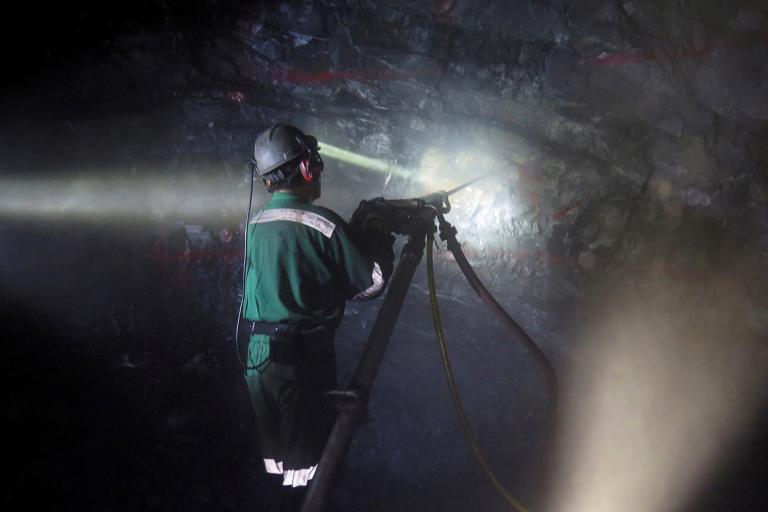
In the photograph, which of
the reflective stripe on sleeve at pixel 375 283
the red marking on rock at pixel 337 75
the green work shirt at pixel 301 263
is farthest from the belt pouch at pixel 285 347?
the red marking on rock at pixel 337 75

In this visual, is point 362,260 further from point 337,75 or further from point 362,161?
point 337,75

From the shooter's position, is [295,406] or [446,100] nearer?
[295,406]

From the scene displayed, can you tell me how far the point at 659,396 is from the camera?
12.8 feet

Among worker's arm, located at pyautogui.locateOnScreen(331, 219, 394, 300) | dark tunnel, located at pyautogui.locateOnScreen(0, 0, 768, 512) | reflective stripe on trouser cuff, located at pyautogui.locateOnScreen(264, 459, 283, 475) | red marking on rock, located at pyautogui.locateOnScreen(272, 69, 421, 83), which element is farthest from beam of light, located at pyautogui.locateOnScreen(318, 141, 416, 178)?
reflective stripe on trouser cuff, located at pyautogui.locateOnScreen(264, 459, 283, 475)

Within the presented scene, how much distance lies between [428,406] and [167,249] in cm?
308

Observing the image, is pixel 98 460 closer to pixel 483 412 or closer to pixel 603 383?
pixel 483 412

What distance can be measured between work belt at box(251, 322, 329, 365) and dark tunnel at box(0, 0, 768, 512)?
62.6 inches

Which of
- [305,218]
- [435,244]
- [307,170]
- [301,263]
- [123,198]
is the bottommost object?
[301,263]

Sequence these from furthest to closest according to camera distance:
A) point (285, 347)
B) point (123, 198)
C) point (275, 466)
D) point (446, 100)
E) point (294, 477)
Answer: point (123, 198) < point (446, 100) < point (275, 466) < point (294, 477) < point (285, 347)

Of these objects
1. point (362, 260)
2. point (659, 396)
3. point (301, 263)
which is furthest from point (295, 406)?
point (659, 396)

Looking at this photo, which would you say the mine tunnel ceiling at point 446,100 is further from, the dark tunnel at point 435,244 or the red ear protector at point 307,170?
the red ear protector at point 307,170

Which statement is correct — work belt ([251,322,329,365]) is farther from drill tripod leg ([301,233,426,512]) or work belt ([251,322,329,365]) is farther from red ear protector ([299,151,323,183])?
red ear protector ([299,151,323,183])

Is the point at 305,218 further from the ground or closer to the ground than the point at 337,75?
closer to the ground

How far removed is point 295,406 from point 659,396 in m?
3.29
